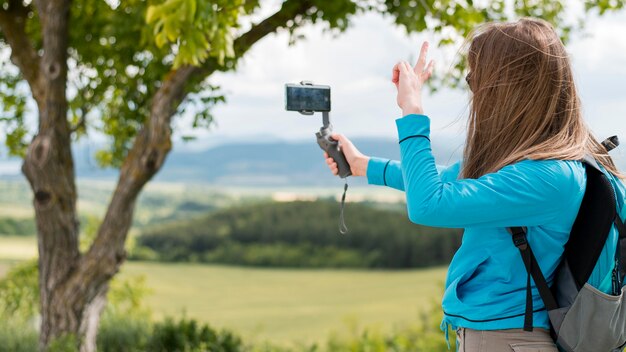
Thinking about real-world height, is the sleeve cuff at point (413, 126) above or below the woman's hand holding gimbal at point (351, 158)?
above

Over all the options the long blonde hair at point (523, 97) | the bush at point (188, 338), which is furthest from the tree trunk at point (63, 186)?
the long blonde hair at point (523, 97)

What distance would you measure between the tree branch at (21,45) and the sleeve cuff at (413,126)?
4.62m

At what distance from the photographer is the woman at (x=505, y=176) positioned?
1743 mm

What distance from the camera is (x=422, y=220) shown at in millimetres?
1795

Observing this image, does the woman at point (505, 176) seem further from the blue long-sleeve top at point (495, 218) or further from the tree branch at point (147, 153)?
the tree branch at point (147, 153)

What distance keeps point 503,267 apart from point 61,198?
466 cm

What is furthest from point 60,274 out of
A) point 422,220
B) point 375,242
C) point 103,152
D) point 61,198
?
point 375,242

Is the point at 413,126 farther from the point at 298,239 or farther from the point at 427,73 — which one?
the point at 298,239

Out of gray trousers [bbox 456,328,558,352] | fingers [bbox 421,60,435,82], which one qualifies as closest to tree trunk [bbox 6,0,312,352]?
fingers [bbox 421,60,435,82]

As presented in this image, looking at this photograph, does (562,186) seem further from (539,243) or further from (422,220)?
(422,220)

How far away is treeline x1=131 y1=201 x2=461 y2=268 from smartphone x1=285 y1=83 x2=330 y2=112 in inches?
430

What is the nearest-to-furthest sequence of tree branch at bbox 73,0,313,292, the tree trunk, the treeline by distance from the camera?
1. tree branch at bbox 73,0,313,292
2. the tree trunk
3. the treeline

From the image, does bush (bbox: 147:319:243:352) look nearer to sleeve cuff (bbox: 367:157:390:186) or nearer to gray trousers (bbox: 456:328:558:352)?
sleeve cuff (bbox: 367:157:390:186)

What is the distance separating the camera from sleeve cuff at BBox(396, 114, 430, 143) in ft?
5.93
